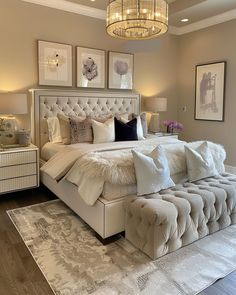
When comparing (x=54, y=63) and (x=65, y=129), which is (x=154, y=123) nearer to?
(x=65, y=129)

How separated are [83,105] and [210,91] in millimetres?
2547

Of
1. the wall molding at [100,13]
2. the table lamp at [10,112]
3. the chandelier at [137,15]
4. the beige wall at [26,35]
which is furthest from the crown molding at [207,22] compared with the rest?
the table lamp at [10,112]

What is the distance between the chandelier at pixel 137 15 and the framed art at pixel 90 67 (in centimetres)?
167

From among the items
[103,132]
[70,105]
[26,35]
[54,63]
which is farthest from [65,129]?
[26,35]

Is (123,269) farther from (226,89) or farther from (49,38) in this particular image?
(226,89)

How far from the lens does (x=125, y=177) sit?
92.9 inches

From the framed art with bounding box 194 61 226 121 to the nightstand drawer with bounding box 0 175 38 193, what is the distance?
354 centimetres

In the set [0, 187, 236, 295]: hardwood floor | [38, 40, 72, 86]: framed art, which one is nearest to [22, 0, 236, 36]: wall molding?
[38, 40, 72, 86]: framed art

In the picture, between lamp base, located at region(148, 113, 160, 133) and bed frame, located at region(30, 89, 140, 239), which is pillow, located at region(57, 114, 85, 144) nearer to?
bed frame, located at region(30, 89, 140, 239)

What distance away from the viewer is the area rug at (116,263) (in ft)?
5.97

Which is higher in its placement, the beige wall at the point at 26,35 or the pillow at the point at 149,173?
the beige wall at the point at 26,35

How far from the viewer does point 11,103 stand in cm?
336

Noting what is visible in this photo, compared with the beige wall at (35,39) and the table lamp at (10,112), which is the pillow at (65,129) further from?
the beige wall at (35,39)

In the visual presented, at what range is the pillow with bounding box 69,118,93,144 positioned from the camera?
3.55 m
